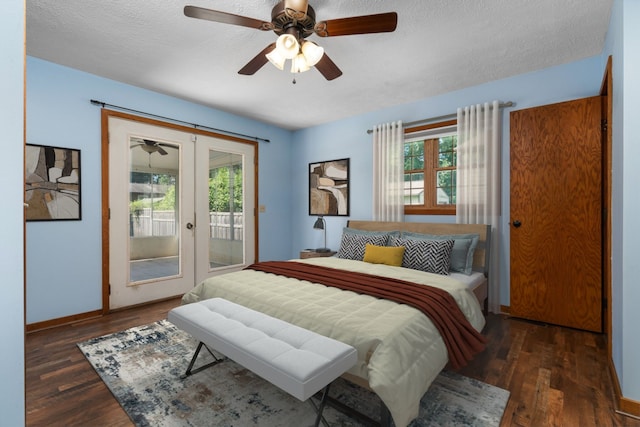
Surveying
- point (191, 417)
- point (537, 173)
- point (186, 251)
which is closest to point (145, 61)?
point (186, 251)

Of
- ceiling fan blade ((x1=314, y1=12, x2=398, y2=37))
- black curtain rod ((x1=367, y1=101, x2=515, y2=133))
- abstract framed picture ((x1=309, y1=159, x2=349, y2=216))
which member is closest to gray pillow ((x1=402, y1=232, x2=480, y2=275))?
black curtain rod ((x1=367, y1=101, x2=515, y2=133))

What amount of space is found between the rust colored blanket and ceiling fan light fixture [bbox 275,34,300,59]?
1682mm

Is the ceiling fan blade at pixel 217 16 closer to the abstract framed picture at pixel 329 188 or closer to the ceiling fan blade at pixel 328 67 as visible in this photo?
the ceiling fan blade at pixel 328 67

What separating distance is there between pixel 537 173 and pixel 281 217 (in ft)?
12.0

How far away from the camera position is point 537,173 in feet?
9.83

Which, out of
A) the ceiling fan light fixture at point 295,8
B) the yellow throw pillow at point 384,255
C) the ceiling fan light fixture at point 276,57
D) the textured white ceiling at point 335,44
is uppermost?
the textured white ceiling at point 335,44

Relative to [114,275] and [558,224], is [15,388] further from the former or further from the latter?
[558,224]

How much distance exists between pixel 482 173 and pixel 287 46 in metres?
2.57

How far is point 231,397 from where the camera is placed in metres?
1.82

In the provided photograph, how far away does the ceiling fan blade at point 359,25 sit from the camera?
1.75 metres

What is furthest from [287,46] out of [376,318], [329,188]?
[329,188]

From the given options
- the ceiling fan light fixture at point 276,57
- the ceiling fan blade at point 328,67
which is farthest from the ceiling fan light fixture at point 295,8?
the ceiling fan blade at point 328,67

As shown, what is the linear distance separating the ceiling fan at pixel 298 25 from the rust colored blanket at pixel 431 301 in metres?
1.65

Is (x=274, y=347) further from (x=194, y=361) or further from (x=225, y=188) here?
(x=225, y=188)
